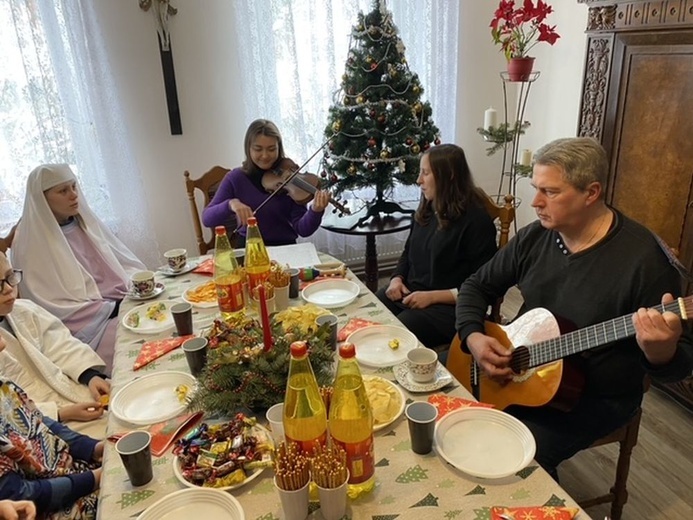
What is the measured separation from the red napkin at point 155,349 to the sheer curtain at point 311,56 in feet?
6.31

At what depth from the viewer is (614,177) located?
241cm

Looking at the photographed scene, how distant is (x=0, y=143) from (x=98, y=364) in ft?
5.83

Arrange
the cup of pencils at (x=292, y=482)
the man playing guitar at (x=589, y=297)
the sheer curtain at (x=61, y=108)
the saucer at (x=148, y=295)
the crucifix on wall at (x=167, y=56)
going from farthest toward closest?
the crucifix on wall at (x=167, y=56) < the sheer curtain at (x=61, y=108) < the saucer at (x=148, y=295) < the man playing guitar at (x=589, y=297) < the cup of pencils at (x=292, y=482)

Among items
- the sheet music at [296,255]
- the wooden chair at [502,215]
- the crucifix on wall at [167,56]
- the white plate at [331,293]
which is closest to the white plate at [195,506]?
the white plate at [331,293]

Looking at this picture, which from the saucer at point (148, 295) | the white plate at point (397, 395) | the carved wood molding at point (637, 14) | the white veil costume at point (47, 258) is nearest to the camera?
the white plate at point (397, 395)

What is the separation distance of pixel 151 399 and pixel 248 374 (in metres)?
0.32

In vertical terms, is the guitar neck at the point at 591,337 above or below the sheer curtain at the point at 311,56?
below

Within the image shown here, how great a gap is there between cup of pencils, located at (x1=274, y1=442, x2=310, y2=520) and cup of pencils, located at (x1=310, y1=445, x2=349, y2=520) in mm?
20

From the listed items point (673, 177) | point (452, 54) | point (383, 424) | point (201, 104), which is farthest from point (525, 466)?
point (452, 54)

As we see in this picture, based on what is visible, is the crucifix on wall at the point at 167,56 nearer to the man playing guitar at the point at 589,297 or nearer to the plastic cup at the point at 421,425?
the man playing guitar at the point at 589,297

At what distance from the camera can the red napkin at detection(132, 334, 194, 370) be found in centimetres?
140

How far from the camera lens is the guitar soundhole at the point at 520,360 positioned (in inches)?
57.4

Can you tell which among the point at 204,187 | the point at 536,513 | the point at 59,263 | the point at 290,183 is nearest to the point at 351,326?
the point at 536,513

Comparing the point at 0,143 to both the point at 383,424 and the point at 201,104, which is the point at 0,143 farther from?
the point at 383,424
